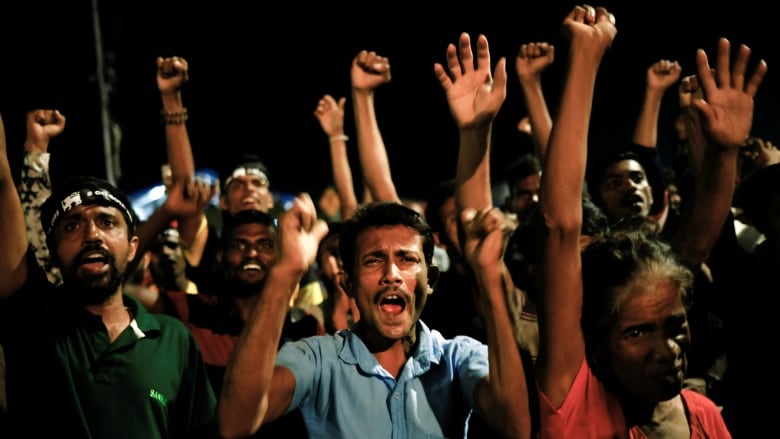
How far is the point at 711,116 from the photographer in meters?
2.90

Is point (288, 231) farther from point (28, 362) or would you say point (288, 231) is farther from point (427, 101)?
point (427, 101)

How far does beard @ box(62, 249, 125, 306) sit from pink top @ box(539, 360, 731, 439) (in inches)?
68.2

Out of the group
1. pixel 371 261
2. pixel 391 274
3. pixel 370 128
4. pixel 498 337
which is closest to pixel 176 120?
pixel 370 128

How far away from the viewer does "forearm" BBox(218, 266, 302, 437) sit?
2369mm

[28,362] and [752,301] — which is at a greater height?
[28,362]

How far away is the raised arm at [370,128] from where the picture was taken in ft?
13.4

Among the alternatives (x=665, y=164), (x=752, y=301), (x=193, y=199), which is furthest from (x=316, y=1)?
(x=752, y=301)

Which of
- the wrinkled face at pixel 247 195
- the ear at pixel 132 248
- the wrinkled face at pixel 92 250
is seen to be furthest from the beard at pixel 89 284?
the wrinkled face at pixel 247 195

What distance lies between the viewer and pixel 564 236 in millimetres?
2451

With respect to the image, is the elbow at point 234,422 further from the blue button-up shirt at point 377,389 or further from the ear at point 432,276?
the ear at point 432,276

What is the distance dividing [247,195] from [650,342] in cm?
334

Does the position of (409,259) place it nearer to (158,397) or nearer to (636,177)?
(158,397)

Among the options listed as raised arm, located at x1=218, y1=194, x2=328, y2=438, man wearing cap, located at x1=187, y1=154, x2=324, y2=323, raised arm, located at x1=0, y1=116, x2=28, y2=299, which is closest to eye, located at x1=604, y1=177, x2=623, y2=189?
man wearing cap, located at x1=187, y1=154, x2=324, y2=323

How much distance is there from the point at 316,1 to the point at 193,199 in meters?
9.61
